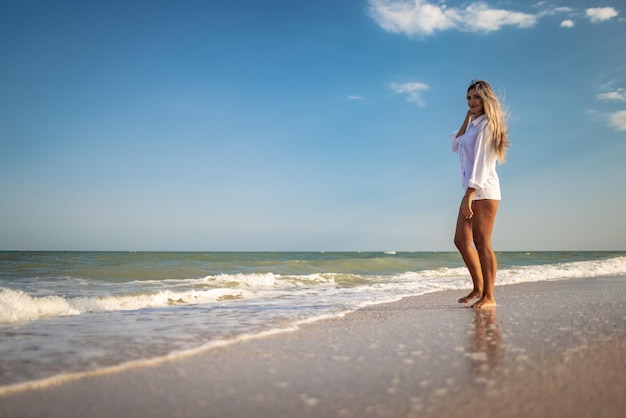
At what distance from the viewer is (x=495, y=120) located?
4625mm

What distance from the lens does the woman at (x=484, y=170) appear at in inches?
181

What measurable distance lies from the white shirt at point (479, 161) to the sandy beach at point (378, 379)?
1.64 m

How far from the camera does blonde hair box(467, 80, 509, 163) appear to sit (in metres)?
4.61

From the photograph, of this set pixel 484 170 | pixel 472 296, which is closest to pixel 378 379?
pixel 484 170

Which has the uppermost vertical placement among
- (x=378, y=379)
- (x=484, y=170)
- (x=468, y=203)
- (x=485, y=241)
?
(x=484, y=170)

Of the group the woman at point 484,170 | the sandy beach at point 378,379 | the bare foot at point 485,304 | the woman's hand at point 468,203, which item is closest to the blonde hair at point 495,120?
the woman at point 484,170

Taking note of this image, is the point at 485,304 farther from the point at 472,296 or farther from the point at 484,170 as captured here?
the point at 484,170

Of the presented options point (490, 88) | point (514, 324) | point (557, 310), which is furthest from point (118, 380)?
point (490, 88)

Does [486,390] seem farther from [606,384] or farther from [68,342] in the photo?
[68,342]

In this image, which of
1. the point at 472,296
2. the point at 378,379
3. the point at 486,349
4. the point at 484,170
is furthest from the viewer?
the point at 472,296

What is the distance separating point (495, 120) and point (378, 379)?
3404 millimetres

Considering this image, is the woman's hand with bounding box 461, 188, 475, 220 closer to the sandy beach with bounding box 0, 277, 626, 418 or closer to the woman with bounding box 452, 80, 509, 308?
the woman with bounding box 452, 80, 509, 308

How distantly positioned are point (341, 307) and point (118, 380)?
3.20 metres

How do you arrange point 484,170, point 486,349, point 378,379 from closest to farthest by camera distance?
point 378,379, point 486,349, point 484,170
